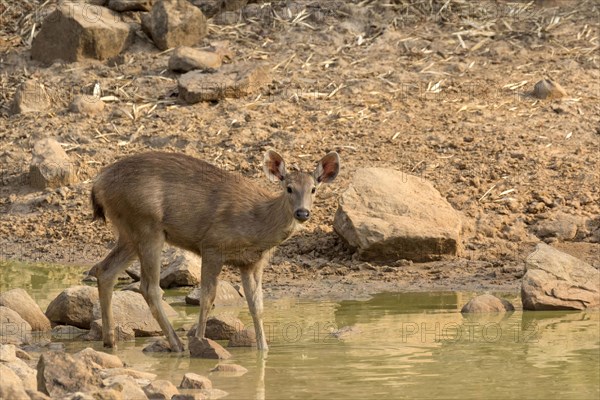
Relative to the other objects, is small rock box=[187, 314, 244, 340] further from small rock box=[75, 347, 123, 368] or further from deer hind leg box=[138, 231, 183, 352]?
small rock box=[75, 347, 123, 368]

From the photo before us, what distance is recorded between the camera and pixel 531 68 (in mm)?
20797

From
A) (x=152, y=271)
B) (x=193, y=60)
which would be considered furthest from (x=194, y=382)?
(x=193, y=60)

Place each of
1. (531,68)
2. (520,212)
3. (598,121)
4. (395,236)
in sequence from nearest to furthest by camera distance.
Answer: (395,236), (520,212), (598,121), (531,68)

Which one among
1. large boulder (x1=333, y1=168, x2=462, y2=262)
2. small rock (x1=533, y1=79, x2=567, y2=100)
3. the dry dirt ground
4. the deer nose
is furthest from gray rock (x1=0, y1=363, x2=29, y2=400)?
small rock (x1=533, y1=79, x2=567, y2=100)

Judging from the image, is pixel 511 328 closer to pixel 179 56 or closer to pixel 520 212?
pixel 520 212

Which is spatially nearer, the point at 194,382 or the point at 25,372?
the point at 25,372

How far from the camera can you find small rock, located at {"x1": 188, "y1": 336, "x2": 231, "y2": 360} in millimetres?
12352

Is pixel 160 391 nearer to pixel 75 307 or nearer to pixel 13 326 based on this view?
pixel 13 326

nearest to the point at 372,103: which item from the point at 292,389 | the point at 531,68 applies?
the point at 531,68

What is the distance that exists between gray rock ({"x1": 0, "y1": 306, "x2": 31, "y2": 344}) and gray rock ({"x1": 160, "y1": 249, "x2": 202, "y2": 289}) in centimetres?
261

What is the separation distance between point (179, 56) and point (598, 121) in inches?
249

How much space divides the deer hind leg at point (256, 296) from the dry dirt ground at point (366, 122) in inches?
93.0

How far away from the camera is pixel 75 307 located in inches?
552

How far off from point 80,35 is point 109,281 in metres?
9.47
